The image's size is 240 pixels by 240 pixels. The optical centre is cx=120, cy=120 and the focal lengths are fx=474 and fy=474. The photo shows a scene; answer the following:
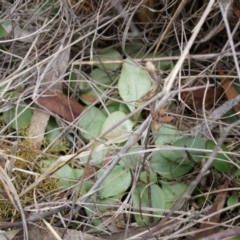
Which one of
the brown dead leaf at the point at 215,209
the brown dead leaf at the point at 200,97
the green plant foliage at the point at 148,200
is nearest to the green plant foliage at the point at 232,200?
the brown dead leaf at the point at 215,209

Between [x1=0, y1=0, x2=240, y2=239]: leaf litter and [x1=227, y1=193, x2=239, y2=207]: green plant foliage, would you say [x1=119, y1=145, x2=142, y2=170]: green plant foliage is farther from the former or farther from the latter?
[x1=227, y1=193, x2=239, y2=207]: green plant foliage

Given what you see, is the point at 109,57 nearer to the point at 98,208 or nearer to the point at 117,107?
the point at 117,107

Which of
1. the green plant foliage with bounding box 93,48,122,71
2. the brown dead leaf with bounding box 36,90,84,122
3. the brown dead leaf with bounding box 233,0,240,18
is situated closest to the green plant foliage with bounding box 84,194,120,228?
the brown dead leaf with bounding box 36,90,84,122

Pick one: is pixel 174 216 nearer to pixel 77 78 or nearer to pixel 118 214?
pixel 118 214

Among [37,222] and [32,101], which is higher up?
[32,101]

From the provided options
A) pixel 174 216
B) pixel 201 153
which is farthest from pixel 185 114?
pixel 174 216

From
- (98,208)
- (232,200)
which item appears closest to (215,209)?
(232,200)
